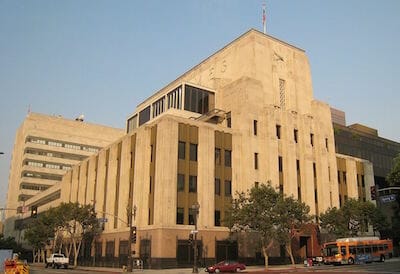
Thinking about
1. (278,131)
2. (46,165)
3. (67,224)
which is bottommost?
(67,224)

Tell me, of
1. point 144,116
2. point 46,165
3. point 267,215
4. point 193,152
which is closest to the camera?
point 267,215

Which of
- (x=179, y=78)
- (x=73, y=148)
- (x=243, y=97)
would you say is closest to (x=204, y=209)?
(x=243, y=97)

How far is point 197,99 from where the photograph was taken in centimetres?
7162

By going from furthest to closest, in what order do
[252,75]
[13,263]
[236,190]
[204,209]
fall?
[252,75], [236,190], [204,209], [13,263]

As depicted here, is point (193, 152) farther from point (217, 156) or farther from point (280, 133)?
point (280, 133)

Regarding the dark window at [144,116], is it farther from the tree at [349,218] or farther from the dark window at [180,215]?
the tree at [349,218]

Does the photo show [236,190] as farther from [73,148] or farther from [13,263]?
[73,148]

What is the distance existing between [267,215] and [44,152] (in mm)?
101136

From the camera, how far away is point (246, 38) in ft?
234

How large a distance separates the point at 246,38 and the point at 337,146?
36.0 metres

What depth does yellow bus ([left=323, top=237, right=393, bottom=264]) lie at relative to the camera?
54.8 metres

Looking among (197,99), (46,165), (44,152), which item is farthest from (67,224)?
(44,152)

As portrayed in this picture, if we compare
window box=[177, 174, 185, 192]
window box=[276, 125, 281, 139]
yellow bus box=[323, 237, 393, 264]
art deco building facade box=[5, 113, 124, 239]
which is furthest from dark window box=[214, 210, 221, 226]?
art deco building facade box=[5, 113, 124, 239]

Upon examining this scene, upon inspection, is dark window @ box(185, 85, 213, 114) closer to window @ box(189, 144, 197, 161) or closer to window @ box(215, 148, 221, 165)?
window @ box(215, 148, 221, 165)
